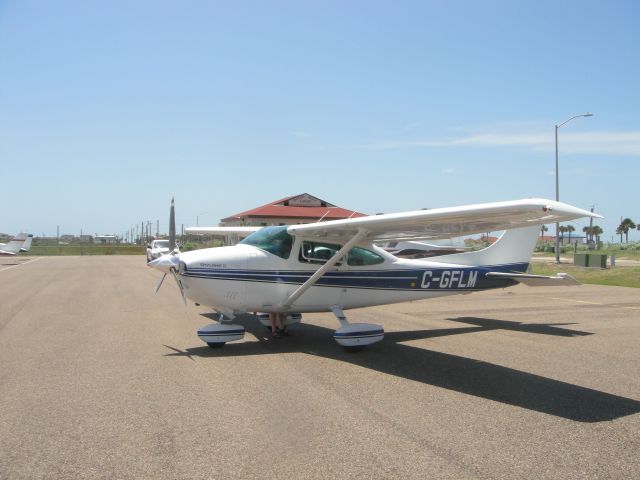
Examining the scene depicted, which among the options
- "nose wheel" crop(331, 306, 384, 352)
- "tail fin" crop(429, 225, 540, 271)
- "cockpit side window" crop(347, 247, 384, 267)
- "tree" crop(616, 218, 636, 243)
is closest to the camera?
"nose wheel" crop(331, 306, 384, 352)

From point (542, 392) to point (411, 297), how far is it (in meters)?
4.56

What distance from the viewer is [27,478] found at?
395 centimetres

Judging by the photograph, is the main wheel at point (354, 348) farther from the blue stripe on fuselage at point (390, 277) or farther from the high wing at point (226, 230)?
the high wing at point (226, 230)

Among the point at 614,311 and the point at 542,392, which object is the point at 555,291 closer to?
the point at 614,311

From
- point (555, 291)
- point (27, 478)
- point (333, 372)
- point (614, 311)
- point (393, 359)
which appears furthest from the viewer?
point (555, 291)

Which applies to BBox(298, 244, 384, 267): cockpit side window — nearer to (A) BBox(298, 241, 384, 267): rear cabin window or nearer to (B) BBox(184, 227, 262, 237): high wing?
(A) BBox(298, 241, 384, 267): rear cabin window

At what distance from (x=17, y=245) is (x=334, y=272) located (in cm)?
4882

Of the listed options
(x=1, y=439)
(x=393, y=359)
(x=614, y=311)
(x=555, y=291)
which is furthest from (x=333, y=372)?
(x=555, y=291)

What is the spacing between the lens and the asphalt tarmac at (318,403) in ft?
14.0

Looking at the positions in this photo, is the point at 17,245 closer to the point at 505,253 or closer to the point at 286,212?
the point at 286,212

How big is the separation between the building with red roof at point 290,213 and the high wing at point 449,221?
36.5m

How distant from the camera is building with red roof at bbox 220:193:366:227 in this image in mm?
50250

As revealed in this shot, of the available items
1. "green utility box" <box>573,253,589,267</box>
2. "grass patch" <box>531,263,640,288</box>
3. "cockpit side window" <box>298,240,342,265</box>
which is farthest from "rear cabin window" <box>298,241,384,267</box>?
"green utility box" <box>573,253,589,267</box>

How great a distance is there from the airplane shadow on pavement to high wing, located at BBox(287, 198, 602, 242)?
79.6 inches
